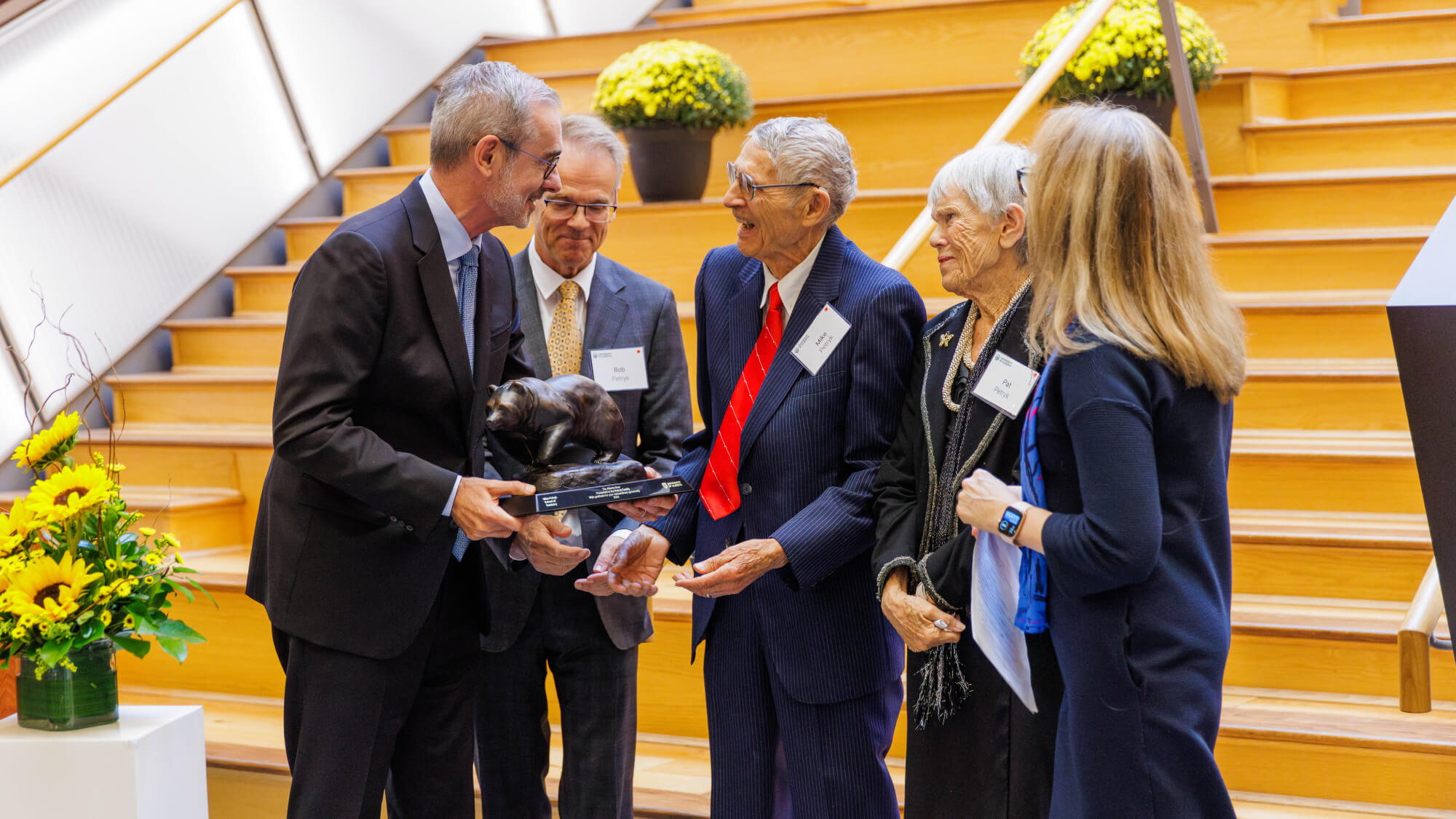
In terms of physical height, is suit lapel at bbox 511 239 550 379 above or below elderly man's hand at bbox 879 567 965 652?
above

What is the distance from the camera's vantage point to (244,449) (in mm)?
4117

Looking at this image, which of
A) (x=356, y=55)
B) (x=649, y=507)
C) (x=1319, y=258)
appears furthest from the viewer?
(x=356, y=55)

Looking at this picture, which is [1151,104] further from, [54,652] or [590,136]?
[54,652]

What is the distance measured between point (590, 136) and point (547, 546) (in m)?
0.76

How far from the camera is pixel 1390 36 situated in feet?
15.8

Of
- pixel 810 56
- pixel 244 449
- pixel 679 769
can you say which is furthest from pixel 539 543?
pixel 810 56

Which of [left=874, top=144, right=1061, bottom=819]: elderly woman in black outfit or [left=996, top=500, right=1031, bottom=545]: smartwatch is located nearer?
[left=996, top=500, right=1031, bottom=545]: smartwatch

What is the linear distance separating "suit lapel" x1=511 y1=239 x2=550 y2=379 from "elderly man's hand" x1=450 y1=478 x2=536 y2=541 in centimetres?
51

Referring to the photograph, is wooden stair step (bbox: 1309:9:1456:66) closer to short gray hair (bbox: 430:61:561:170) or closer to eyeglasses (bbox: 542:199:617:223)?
eyeglasses (bbox: 542:199:617:223)

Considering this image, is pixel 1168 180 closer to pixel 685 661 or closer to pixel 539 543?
pixel 539 543

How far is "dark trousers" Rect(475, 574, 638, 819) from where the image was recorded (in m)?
2.29

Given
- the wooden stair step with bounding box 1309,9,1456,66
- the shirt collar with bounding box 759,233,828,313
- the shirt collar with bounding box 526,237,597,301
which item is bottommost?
the shirt collar with bounding box 526,237,597,301

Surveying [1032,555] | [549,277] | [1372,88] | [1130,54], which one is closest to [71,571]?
[549,277]

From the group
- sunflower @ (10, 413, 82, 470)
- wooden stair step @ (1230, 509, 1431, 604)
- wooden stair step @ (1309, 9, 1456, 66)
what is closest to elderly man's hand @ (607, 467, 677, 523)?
sunflower @ (10, 413, 82, 470)
